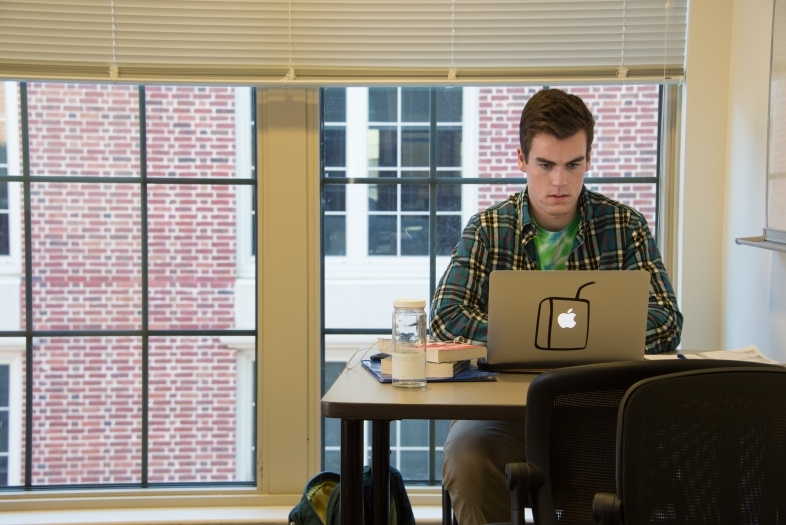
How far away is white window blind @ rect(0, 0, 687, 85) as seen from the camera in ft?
9.11

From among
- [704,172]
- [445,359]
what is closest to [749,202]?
[704,172]

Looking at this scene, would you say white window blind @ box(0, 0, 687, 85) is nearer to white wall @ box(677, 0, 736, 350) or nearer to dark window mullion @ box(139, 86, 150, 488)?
white wall @ box(677, 0, 736, 350)

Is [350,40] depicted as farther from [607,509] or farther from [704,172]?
[607,509]

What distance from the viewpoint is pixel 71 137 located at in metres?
2.90

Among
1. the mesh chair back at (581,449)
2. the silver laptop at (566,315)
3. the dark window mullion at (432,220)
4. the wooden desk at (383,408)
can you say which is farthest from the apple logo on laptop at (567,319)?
the dark window mullion at (432,220)

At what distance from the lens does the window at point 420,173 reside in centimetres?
294

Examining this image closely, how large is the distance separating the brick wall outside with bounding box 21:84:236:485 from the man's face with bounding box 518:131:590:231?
1.22 meters

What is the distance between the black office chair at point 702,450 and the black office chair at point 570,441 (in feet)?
0.31

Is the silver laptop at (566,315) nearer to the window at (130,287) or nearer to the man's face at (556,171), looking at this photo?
the man's face at (556,171)

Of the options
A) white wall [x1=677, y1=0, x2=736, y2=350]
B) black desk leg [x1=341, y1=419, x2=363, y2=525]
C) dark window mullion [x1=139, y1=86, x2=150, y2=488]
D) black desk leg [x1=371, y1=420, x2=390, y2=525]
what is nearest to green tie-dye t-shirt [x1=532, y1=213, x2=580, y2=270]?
white wall [x1=677, y1=0, x2=736, y2=350]

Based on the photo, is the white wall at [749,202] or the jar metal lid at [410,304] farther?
the white wall at [749,202]

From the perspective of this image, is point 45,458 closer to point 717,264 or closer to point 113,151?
point 113,151

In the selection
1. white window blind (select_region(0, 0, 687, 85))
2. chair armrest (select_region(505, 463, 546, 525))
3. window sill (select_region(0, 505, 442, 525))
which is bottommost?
window sill (select_region(0, 505, 442, 525))

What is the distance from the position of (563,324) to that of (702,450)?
59 centimetres
